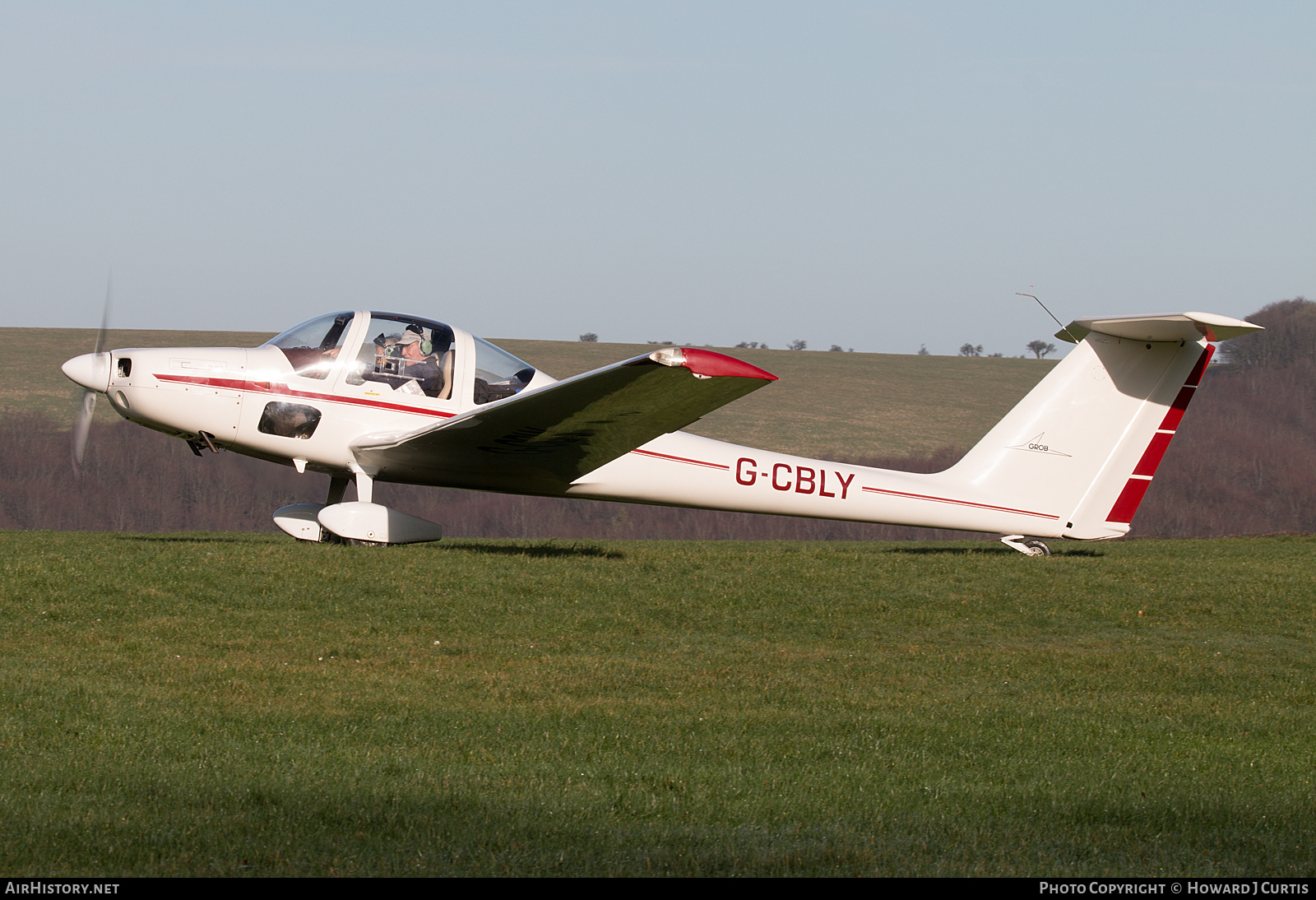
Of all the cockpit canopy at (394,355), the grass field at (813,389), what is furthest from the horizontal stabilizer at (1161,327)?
the grass field at (813,389)

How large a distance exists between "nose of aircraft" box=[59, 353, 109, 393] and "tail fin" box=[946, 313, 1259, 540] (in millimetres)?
10188

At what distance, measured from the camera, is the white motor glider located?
12.4 meters

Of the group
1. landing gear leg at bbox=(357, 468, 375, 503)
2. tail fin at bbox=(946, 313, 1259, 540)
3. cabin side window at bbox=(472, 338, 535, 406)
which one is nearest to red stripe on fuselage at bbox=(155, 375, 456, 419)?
cabin side window at bbox=(472, 338, 535, 406)

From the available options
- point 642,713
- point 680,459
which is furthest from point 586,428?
point 642,713

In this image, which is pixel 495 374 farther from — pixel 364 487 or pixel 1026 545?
pixel 1026 545

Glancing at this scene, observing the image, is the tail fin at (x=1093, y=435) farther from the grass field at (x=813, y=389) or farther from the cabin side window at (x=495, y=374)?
the grass field at (x=813, y=389)

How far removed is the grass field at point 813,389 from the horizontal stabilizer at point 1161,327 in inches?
1782

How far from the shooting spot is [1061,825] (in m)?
4.87

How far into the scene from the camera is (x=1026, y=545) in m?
15.0

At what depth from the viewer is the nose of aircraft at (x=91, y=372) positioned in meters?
12.4

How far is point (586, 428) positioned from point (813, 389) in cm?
6356

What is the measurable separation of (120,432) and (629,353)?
33.6 metres

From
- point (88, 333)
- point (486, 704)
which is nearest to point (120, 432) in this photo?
point (88, 333)

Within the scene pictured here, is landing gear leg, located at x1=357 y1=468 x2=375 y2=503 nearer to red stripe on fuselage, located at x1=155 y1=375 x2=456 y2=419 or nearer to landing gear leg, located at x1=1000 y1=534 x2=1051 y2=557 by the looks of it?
red stripe on fuselage, located at x1=155 y1=375 x2=456 y2=419
